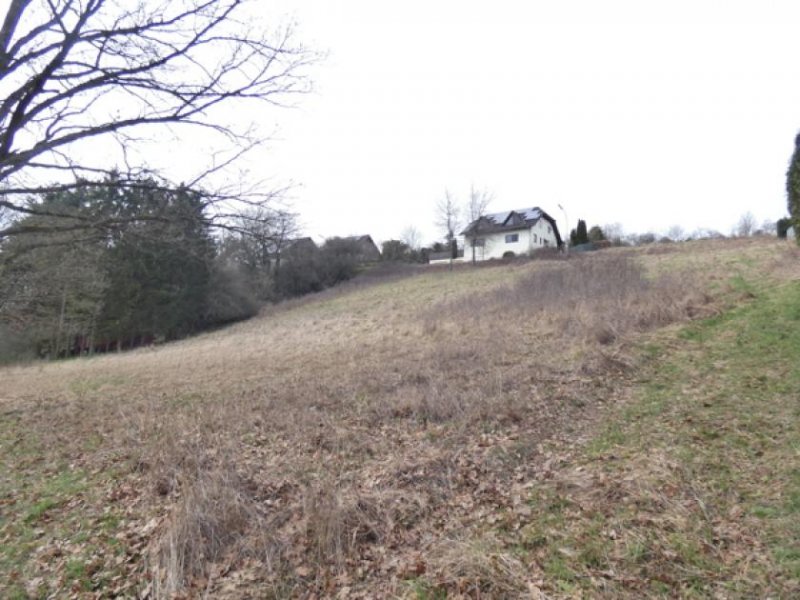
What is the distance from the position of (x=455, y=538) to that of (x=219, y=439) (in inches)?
140

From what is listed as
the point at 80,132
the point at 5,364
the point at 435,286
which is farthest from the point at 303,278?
the point at 80,132

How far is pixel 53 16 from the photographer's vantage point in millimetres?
5594

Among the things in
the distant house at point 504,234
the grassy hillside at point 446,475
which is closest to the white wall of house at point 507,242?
the distant house at point 504,234

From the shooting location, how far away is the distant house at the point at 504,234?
42.1 meters

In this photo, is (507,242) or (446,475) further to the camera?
(507,242)

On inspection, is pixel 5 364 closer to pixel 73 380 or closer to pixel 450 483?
pixel 73 380

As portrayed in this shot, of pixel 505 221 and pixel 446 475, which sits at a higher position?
pixel 505 221

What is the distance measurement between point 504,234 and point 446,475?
41320 mm

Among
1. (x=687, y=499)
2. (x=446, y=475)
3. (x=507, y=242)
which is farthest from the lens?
(x=507, y=242)

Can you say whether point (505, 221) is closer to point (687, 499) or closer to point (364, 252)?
point (364, 252)

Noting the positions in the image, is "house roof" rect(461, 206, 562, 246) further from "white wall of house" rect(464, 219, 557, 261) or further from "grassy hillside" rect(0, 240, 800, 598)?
"grassy hillside" rect(0, 240, 800, 598)

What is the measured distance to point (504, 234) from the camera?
142ft

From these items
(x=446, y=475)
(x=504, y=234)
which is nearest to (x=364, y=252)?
(x=504, y=234)

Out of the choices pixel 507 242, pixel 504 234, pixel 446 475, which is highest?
pixel 504 234
